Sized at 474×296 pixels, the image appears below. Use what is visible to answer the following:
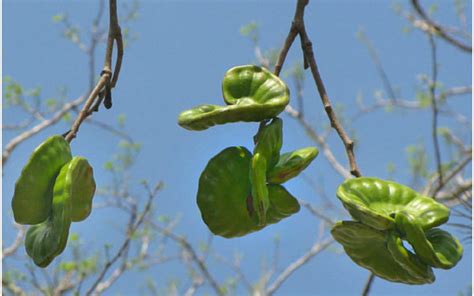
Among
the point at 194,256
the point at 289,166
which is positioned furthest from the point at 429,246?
the point at 194,256

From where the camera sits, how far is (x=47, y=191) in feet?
3.97

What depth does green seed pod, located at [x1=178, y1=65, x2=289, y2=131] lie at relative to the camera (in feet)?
4.06

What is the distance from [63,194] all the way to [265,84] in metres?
0.41

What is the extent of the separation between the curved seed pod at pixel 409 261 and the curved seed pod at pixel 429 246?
1 centimetres

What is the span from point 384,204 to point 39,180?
561mm

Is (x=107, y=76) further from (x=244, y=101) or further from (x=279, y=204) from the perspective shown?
(x=279, y=204)

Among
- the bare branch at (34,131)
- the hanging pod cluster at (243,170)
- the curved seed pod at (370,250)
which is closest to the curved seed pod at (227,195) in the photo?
the hanging pod cluster at (243,170)

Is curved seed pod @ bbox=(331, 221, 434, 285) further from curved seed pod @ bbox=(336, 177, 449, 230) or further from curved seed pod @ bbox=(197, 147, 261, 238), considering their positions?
curved seed pod @ bbox=(197, 147, 261, 238)

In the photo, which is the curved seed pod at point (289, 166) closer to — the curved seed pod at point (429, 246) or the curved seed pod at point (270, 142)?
the curved seed pod at point (270, 142)

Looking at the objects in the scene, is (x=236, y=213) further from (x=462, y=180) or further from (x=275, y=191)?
(x=462, y=180)

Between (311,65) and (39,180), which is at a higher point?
(311,65)

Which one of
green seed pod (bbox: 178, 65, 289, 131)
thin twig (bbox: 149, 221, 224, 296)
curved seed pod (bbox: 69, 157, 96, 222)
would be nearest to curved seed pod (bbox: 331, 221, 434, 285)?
green seed pod (bbox: 178, 65, 289, 131)

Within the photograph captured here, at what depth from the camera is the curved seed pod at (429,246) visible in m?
1.16

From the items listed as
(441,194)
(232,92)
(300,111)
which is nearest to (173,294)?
(300,111)
